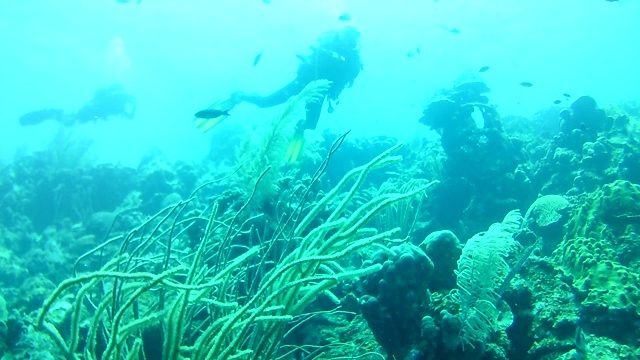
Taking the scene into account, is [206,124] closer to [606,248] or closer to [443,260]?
[443,260]

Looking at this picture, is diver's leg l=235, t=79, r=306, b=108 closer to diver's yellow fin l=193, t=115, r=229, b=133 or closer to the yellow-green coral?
diver's yellow fin l=193, t=115, r=229, b=133

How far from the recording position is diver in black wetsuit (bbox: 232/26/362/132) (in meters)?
12.1

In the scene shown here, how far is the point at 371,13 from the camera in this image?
42.2 meters

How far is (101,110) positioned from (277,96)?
46.6 ft

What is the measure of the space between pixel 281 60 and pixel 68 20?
30.0 m

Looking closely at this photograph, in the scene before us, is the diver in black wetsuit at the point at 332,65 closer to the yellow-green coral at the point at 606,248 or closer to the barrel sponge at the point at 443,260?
the yellow-green coral at the point at 606,248

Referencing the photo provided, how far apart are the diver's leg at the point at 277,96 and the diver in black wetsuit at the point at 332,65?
121 mm

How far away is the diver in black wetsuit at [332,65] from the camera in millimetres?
12133

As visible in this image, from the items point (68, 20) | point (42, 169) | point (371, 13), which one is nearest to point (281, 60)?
point (371, 13)

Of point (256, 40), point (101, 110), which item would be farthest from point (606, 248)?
point (256, 40)

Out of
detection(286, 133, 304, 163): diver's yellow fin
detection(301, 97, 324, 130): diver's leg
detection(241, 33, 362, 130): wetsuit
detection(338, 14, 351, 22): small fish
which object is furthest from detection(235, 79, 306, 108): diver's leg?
detection(286, 133, 304, 163): diver's yellow fin

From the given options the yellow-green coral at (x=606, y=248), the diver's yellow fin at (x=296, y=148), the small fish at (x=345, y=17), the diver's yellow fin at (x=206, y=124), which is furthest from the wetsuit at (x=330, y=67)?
the yellow-green coral at (x=606, y=248)

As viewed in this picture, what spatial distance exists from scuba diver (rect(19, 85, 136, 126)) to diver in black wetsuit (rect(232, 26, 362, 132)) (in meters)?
13.2

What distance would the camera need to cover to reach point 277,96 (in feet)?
43.5
